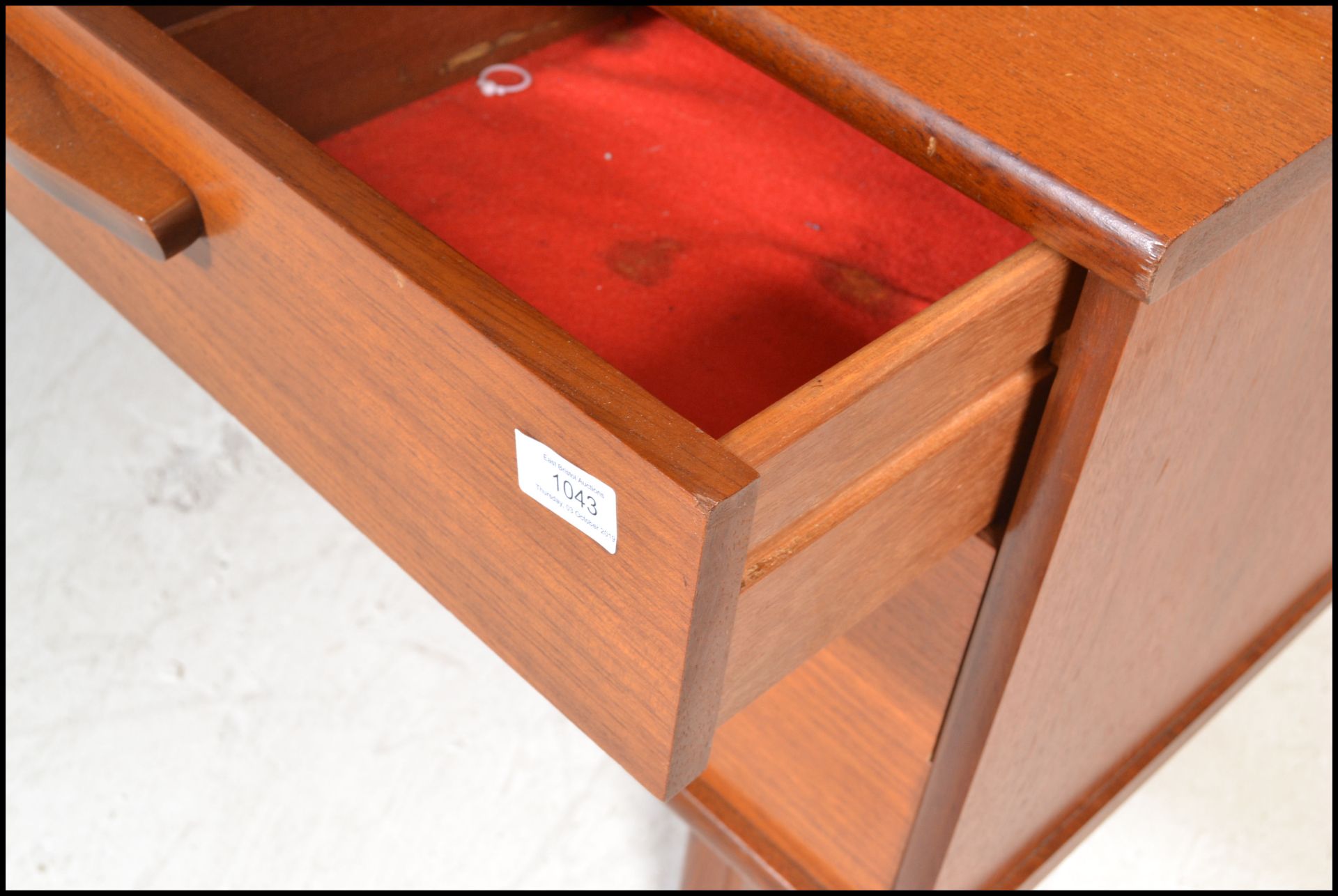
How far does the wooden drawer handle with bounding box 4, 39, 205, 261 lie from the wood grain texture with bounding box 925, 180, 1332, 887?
1.12 ft

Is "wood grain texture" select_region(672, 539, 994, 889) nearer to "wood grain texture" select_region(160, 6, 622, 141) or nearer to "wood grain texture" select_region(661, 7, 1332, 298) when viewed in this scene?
"wood grain texture" select_region(661, 7, 1332, 298)

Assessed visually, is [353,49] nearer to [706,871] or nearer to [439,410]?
[439,410]

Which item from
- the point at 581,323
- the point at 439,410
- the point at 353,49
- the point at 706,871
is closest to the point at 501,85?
the point at 353,49

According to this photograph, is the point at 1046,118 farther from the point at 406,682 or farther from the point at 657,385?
the point at 406,682

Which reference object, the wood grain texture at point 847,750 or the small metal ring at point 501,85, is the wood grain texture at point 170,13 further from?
the wood grain texture at point 847,750

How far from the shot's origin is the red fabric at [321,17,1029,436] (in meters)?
0.64

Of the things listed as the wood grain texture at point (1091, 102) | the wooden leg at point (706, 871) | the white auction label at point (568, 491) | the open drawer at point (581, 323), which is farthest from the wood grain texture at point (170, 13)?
the wooden leg at point (706, 871)

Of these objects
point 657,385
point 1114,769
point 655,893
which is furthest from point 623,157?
point 655,893

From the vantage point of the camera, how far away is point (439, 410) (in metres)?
0.49

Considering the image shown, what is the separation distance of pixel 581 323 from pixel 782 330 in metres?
0.09

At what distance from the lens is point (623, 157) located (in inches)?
29.2

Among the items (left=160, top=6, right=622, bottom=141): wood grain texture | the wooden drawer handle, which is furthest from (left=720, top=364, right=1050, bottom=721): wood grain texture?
(left=160, top=6, right=622, bottom=141): wood grain texture

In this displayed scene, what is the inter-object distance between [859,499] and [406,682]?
30.5 inches

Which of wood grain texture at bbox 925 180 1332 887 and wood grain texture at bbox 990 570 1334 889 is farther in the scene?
wood grain texture at bbox 990 570 1334 889
